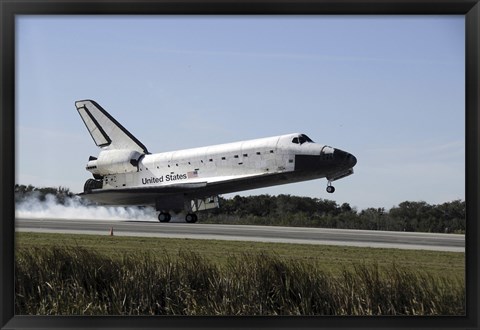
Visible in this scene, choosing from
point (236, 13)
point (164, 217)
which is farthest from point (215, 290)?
point (164, 217)

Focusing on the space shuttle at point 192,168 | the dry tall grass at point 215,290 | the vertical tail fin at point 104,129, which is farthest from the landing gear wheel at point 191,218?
the dry tall grass at point 215,290

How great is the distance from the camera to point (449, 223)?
79.1ft

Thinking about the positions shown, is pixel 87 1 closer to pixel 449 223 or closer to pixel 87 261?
pixel 87 261

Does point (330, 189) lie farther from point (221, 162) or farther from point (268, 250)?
point (268, 250)

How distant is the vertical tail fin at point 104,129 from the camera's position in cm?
3469

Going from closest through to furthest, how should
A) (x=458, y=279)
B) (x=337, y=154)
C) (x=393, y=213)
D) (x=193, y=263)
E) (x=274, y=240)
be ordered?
(x=458, y=279)
(x=193, y=263)
(x=274, y=240)
(x=337, y=154)
(x=393, y=213)

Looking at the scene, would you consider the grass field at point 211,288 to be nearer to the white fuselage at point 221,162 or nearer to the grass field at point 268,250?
the grass field at point 268,250

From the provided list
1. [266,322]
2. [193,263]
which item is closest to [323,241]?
[193,263]

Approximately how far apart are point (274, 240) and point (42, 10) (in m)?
11.9

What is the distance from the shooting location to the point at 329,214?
28906mm

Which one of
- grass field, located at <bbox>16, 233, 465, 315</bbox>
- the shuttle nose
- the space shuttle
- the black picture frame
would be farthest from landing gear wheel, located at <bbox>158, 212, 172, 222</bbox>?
the black picture frame

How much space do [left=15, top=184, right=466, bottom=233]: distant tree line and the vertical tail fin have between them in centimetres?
541

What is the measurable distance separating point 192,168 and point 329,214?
6572mm

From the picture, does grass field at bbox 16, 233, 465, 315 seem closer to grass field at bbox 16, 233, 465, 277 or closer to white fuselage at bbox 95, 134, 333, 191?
grass field at bbox 16, 233, 465, 277
